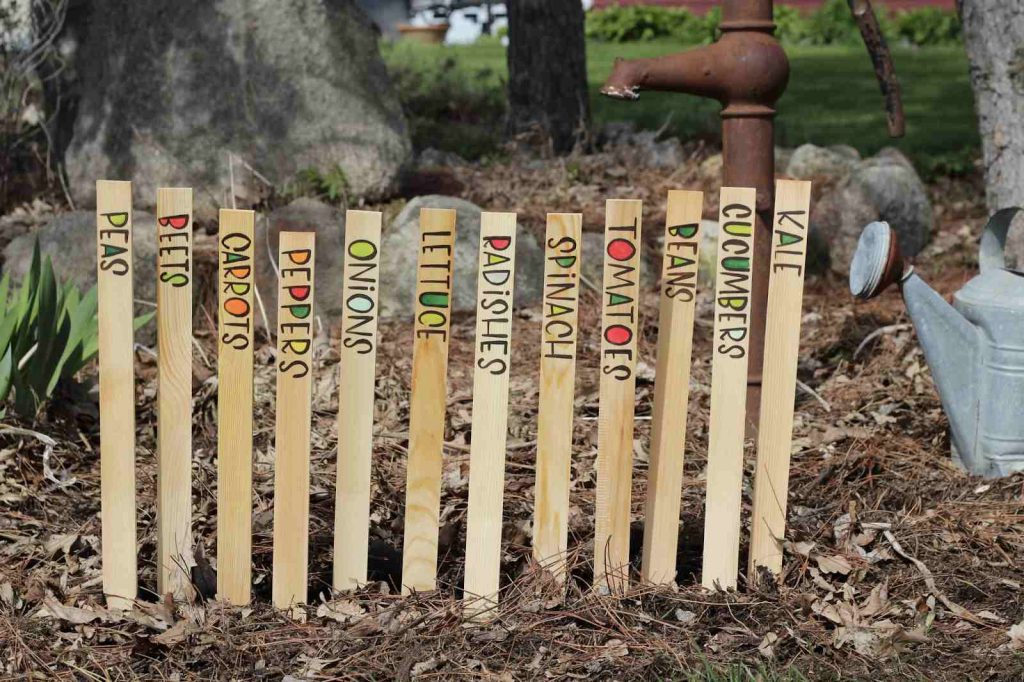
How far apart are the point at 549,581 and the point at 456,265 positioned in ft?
7.59

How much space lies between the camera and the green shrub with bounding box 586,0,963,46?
622 inches

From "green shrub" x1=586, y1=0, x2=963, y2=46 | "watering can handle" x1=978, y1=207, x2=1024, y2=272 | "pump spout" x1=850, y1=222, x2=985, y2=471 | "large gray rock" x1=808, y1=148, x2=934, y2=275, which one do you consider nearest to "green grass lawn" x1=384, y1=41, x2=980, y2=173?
"large gray rock" x1=808, y1=148, x2=934, y2=275

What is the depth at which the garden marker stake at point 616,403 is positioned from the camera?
2.51 metres

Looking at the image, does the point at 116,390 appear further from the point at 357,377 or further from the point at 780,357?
the point at 780,357

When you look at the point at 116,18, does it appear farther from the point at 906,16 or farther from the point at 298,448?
the point at 906,16

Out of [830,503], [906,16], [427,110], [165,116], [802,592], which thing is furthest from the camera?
[906,16]

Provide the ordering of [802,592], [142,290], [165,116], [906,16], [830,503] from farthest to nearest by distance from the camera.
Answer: [906,16] < [165,116] < [142,290] < [830,503] < [802,592]

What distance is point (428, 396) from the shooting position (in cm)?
251

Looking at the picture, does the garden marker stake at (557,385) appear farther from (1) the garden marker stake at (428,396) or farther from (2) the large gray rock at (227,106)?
(2) the large gray rock at (227,106)

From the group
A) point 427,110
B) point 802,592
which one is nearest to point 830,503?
point 802,592

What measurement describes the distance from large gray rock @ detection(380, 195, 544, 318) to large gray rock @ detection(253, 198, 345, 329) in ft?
0.65

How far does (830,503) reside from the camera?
121 inches

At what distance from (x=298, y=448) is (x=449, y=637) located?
0.52 m

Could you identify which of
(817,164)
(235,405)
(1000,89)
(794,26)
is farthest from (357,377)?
(794,26)
